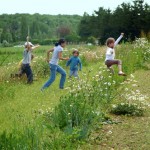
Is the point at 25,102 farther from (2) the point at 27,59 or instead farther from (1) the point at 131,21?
(1) the point at 131,21

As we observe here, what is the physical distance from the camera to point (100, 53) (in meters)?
25.2

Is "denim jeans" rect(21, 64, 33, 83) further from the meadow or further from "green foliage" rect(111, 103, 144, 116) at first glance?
"green foliage" rect(111, 103, 144, 116)

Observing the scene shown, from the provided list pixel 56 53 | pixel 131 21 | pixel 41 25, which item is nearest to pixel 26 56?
pixel 56 53

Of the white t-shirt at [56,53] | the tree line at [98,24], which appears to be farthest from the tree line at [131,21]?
the white t-shirt at [56,53]

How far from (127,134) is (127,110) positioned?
5.21 ft

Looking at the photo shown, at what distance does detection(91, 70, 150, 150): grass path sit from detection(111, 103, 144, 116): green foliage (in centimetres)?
16

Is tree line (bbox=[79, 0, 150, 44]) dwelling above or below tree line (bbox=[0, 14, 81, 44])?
above

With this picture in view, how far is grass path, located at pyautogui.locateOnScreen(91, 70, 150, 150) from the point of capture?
6465mm

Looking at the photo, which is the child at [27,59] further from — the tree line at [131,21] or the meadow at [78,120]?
the tree line at [131,21]

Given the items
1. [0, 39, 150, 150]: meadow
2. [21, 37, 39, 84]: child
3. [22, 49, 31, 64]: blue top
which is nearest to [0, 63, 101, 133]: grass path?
[0, 39, 150, 150]: meadow

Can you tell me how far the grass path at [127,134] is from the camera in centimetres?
646

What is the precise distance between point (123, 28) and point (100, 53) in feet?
68.3

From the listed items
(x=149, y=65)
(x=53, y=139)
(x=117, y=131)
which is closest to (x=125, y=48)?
(x=149, y=65)

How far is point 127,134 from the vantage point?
7160mm
